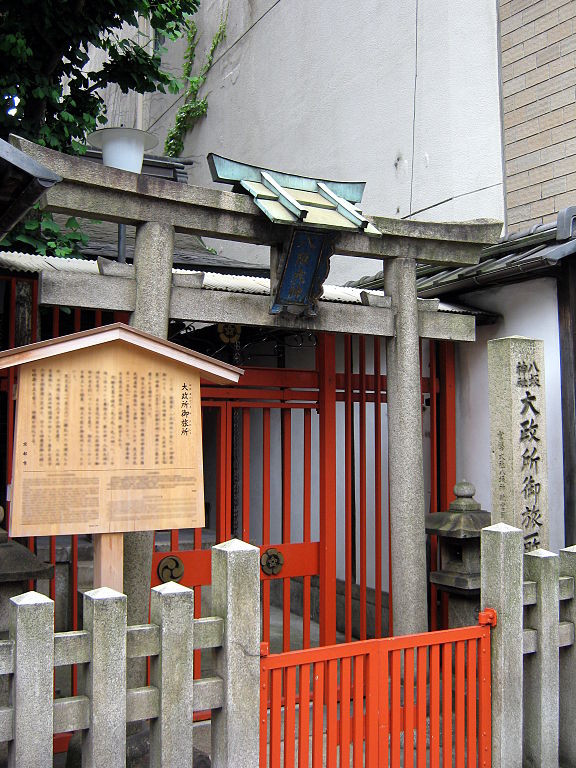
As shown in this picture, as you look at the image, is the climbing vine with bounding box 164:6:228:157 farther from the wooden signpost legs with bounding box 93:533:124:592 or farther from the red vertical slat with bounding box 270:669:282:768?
the red vertical slat with bounding box 270:669:282:768

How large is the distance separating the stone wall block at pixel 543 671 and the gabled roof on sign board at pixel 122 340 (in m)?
2.66

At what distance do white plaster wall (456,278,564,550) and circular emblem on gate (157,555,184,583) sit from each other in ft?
11.2

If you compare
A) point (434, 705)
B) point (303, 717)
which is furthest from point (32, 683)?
point (434, 705)

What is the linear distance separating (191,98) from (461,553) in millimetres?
13130

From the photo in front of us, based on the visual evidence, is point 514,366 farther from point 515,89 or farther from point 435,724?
point 515,89

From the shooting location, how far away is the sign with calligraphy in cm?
609

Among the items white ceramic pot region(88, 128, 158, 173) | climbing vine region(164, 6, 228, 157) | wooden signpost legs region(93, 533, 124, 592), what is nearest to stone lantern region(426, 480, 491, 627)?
wooden signpost legs region(93, 533, 124, 592)

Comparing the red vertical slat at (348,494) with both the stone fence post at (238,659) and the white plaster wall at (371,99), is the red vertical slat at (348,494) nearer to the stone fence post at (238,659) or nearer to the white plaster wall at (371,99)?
the stone fence post at (238,659)

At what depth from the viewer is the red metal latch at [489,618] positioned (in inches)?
204

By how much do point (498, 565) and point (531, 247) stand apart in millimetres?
3473

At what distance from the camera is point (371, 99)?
11.6 meters

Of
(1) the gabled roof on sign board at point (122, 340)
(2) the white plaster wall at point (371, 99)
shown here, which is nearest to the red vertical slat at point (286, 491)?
(1) the gabled roof on sign board at point (122, 340)

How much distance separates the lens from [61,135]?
8070mm

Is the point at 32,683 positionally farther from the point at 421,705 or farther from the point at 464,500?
the point at 464,500
